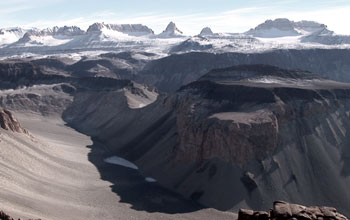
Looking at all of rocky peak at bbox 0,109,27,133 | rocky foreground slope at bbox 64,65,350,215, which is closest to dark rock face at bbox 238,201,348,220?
rocky foreground slope at bbox 64,65,350,215

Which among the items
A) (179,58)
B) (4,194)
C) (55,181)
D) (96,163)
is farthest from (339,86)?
(179,58)

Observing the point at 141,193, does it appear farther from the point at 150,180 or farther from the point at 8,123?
the point at 8,123

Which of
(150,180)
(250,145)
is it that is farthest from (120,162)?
(250,145)

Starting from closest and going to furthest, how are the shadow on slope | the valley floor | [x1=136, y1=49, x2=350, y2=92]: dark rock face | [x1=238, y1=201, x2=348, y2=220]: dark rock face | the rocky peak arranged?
[x1=238, y1=201, x2=348, y2=220]: dark rock face
the valley floor
the shadow on slope
the rocky peak
[x1=136, y1=49, x2=350, y2=92]: dark rock face

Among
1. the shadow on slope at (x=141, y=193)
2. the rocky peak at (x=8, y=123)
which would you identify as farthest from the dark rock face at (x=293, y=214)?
the rocky peak at (x=8, y=123)

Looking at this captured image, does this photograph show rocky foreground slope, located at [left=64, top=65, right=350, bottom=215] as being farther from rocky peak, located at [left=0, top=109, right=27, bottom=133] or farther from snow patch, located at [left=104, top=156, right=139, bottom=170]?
rocky peak, located at [left=0, top=109, right=27, bottom=133]
